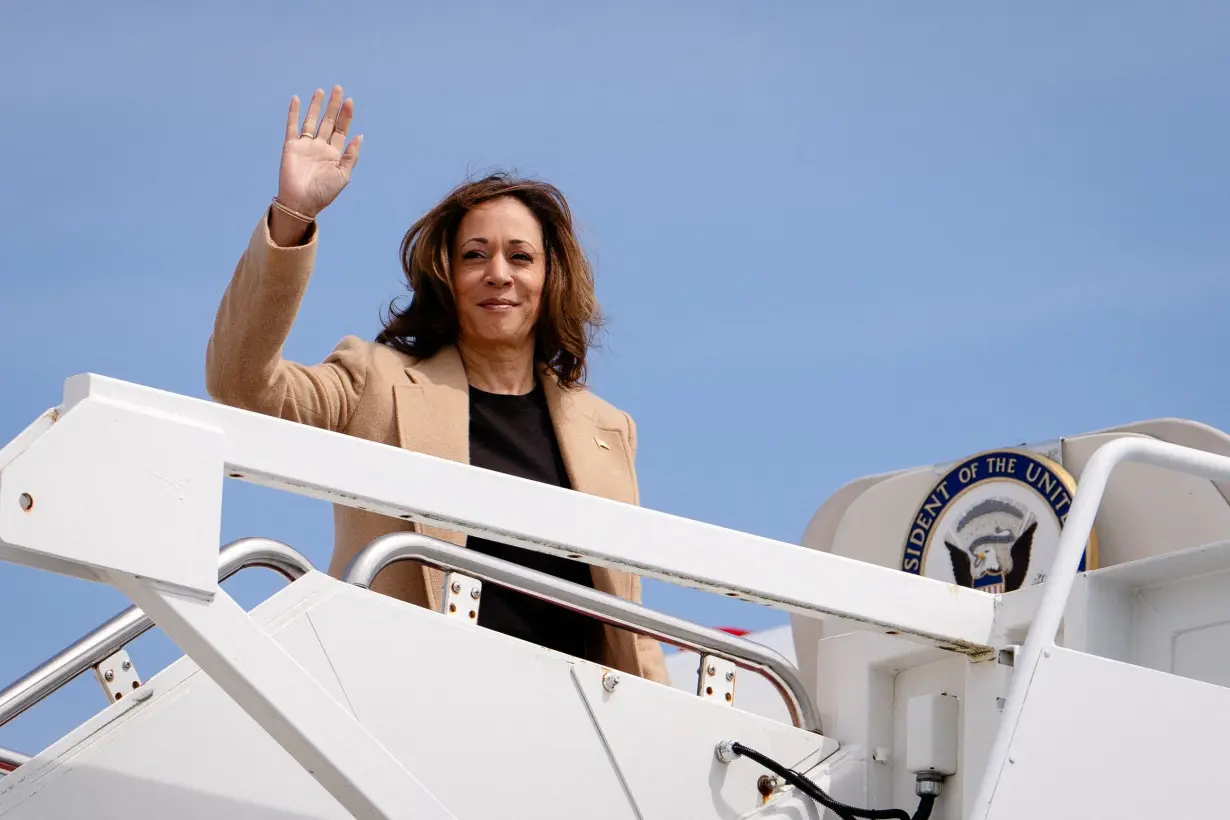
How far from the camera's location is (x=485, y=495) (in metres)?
3.20

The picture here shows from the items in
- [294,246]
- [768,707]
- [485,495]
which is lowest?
Answer: [768,707]

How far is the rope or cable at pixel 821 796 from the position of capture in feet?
12.3

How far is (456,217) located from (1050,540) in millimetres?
2073

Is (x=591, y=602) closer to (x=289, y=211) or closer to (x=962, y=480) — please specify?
(x=289, y=211)

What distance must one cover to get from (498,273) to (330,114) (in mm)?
789

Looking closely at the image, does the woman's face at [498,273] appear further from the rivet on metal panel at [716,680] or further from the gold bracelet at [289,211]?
the rivet on metal panel at [716,680]

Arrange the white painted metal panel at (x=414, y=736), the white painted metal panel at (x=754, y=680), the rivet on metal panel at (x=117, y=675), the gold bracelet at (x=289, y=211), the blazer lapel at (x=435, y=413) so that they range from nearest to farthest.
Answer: the white painted metal panel at (x=414, y=736), the rivet on metal panel at (x=117, y=675), the gold bracelet at (x=289, y=211), the blazer lapel at (x=435, y=413), the white painted metal panel at (x=754, y=680)

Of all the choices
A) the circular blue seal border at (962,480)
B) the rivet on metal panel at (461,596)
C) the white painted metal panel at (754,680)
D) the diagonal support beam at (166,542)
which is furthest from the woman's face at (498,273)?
the white painted metal panel at (754,680)

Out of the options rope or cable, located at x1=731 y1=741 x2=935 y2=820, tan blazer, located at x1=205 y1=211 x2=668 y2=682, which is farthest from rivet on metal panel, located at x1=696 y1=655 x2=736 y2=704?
tan blazer, located at x1=205 y1=211 x2=668 y2=682

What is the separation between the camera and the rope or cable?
Answer: 3764 millimetres

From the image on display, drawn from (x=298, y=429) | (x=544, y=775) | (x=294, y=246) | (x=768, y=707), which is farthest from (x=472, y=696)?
(x=768, y=707)

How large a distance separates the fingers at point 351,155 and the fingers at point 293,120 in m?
0.13

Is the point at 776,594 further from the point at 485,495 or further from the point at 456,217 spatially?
the point at 456,217

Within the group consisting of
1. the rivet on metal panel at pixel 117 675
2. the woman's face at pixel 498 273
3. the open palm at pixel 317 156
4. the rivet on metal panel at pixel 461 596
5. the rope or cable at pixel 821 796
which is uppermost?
the open palm at pixel 317 156
